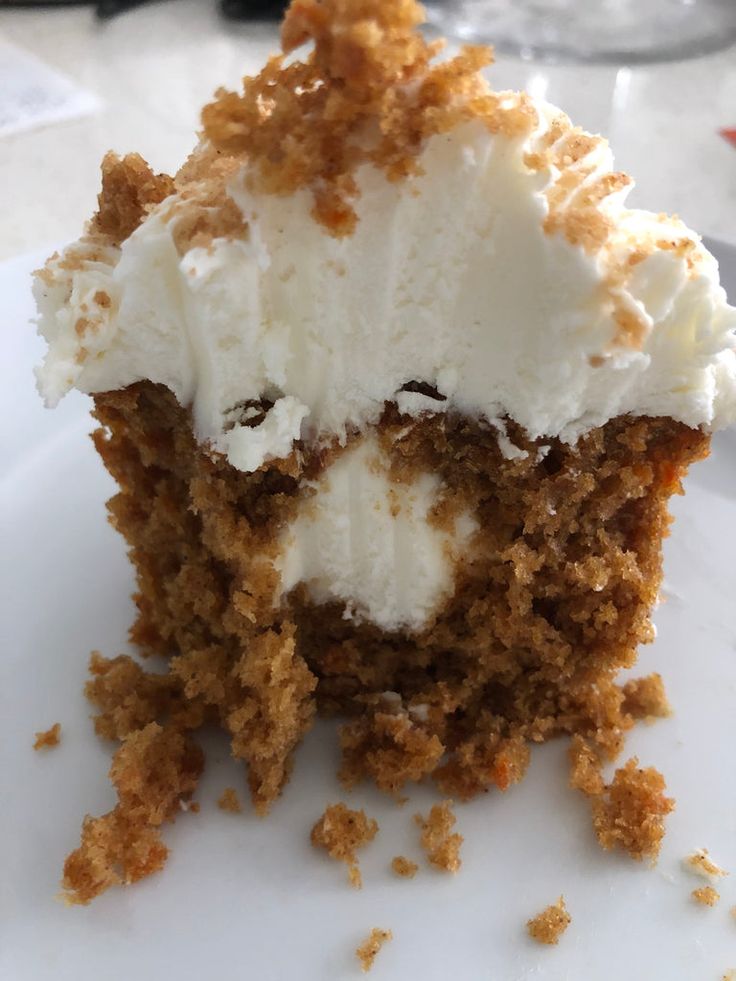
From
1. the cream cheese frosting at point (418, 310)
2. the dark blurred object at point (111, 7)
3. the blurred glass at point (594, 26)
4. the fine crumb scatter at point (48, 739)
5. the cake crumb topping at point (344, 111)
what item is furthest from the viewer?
the dark blurred object at point (111, 7)

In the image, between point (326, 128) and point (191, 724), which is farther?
point (191, 724)

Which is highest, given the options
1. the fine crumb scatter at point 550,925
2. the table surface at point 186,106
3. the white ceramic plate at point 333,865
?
the table surface at point 186,106

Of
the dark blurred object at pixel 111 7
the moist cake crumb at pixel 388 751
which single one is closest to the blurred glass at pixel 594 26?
the dark blurred object at pixel 111 7

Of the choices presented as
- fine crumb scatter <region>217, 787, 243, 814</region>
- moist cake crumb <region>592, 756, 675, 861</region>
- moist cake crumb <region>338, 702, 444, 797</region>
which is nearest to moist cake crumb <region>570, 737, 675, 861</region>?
moist cake crumb <region>592, 756, 675, 861</region>

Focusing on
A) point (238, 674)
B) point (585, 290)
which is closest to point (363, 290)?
point (585, 290)

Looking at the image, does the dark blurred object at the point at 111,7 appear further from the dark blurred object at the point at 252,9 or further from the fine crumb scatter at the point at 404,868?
the fine crumb scatter at the point at 404,868

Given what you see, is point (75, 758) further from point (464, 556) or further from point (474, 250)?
point (474, 250)

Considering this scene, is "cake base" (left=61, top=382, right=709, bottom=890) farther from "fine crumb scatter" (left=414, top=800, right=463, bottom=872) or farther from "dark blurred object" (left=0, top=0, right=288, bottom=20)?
"dark blurred object" (left=0, top=0, right=288, bottom=20)
